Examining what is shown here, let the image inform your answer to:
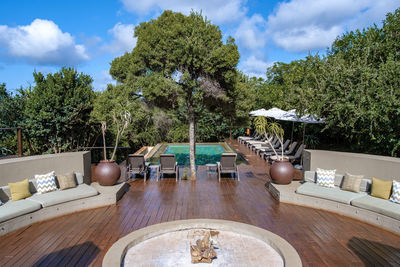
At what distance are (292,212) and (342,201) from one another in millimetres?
1017

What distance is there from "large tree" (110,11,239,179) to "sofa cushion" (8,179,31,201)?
3.82 metres

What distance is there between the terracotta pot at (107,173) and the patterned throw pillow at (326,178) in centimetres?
496

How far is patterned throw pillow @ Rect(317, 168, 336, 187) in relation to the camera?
616 centimetres

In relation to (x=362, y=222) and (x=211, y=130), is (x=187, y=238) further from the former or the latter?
(x=211, y=130)

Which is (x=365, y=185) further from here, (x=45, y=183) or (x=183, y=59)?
(x=45, y=183)

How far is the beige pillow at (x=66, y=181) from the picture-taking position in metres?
5.93

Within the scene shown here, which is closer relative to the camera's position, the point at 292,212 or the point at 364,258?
the point at 364,258

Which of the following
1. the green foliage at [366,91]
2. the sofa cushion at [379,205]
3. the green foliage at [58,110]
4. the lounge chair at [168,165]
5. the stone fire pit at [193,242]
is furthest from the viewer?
the green foliage at [58,110]

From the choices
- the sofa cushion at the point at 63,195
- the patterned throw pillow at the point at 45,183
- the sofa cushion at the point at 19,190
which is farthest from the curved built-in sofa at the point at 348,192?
the sofa cushion at the point at 19,190

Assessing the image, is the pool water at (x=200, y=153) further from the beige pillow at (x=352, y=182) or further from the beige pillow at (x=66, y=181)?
the beige pillow at (x=352, y=182)

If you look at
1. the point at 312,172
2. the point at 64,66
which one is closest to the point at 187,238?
the point at 312,172

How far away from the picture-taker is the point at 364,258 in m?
3.79

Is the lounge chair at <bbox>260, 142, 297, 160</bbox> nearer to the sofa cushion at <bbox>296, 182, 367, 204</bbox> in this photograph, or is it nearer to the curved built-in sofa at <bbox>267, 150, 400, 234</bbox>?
the curved built-in sofa at <bbox>267, 150, 400, 234</bbox>

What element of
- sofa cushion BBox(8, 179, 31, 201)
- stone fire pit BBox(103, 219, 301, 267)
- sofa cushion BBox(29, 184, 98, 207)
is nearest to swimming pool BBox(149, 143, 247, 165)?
sofa cushion BBox(29, 184, 98, 207)
